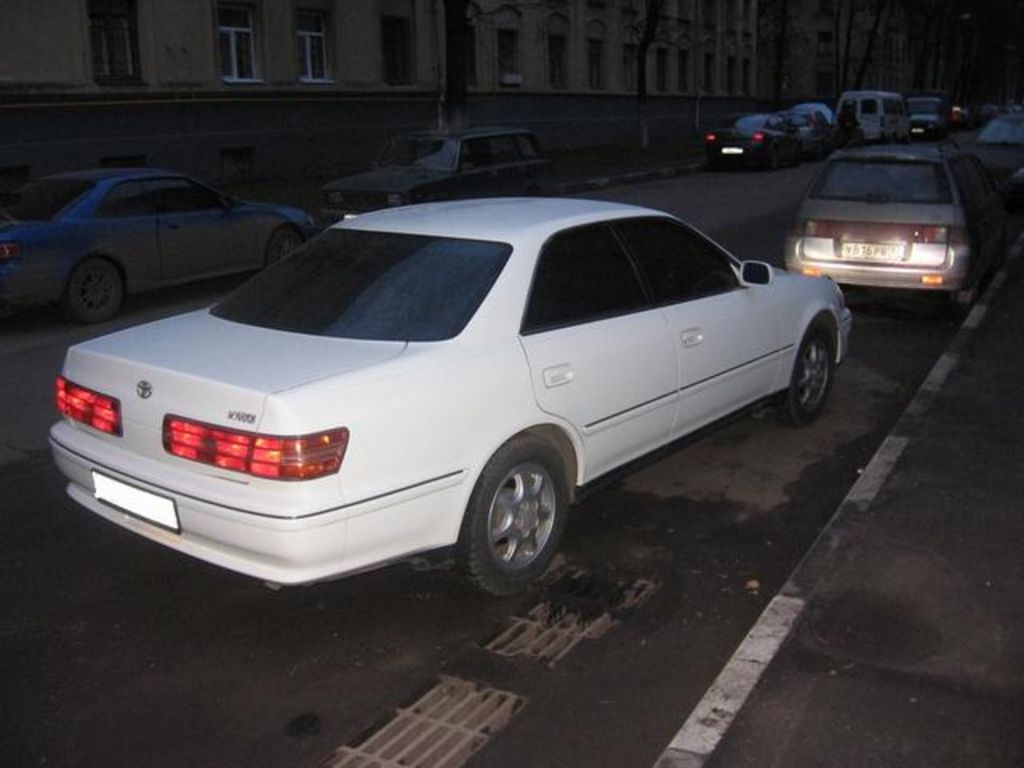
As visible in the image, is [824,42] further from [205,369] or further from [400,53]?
[205,369]

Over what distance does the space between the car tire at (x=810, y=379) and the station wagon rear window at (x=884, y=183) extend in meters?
3.33

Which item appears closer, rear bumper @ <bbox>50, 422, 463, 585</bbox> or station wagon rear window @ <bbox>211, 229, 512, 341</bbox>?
rear bumper @ <bbox>50, 422, 463, 585</bbox>

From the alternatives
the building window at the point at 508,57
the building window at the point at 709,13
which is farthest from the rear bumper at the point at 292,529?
the building window at the point at 709,13

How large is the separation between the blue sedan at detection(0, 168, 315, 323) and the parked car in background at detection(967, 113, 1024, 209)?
496 inches

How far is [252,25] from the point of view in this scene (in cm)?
2348

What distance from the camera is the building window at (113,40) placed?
20.3m

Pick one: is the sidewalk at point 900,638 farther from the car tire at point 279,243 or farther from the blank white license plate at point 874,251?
the car tire at point 279,243

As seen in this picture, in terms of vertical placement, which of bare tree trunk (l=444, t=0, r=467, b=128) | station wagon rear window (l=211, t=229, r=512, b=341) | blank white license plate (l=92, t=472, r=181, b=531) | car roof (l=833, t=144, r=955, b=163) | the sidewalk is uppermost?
bare tree trunk (l=444, t=0, r=467, b=128)

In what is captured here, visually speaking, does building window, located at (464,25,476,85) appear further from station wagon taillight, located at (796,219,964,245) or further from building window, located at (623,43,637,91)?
station wagon taillight, located at (796,219,964,245)

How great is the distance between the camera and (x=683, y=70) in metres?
45.4

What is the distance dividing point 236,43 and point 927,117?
30.2 meters

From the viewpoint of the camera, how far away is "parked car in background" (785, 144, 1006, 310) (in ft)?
30.1

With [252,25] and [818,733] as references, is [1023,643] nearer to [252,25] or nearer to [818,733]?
[818,733]

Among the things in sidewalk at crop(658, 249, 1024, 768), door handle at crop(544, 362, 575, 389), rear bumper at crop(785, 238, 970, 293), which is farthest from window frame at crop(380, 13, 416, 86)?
door handle at crop(544, 362, 575, 389)
